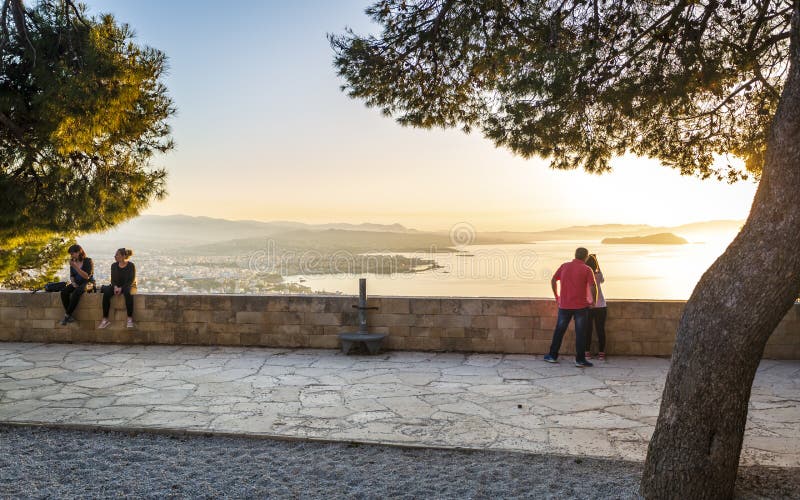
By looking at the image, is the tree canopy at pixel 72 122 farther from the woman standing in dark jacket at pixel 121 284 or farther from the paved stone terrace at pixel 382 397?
the paved stone terrace at pixel 382 397

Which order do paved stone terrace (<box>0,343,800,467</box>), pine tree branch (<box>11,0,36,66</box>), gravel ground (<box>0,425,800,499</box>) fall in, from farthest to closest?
pine tree branch (<box>11,0,36,66</box>), paved stone terrace (<box>0,343,800,467</box>), gravel ground (<box>0,425,800,499</box>)

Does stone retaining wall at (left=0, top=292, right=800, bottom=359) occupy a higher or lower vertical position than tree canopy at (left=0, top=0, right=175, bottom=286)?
lower

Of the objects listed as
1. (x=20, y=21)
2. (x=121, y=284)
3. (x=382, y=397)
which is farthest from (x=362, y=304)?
(x=20, y=21)

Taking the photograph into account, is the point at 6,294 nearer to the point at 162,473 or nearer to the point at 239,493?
the point at 162,473

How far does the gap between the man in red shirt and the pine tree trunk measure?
3843 mm

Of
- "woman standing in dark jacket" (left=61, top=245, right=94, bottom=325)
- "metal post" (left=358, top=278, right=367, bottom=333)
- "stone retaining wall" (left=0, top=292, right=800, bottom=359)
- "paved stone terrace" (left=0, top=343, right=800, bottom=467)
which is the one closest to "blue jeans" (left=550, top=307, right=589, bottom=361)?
"paved stone terrace" (left=0, top=343, right=800, bottom=467)

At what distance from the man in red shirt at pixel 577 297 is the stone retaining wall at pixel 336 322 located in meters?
0.64

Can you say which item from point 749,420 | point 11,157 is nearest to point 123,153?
point 11,157

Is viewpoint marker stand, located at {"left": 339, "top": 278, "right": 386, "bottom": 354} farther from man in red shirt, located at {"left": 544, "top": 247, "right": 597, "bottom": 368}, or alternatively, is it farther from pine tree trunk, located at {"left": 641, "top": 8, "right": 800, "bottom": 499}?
pine tree trunk, located at {"left": 641, "top": 8, "right": 800, "bottom": 499}

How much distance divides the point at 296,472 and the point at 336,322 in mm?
4695

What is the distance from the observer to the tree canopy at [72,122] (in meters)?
6.32

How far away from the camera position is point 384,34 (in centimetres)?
686

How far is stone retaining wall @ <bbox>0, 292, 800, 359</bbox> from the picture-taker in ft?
27.1

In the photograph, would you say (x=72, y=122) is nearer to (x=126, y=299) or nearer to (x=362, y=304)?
(x=126, y=299)
